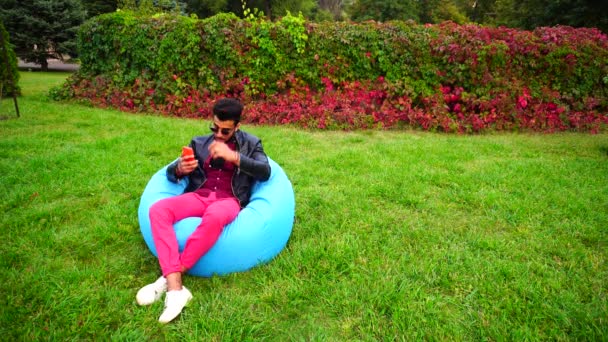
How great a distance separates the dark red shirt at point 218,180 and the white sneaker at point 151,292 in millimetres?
807

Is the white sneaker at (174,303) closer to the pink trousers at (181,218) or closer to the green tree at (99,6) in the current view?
the pink trousers at (181,218)

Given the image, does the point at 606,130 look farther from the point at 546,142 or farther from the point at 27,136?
the point at 27,136

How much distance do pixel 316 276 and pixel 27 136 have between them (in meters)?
5.59

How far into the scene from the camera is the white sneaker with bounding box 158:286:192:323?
2.22 metres

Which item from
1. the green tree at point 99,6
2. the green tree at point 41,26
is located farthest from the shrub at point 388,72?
the green tree at point 99,6

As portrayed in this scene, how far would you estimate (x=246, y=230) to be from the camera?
2619 millimetres

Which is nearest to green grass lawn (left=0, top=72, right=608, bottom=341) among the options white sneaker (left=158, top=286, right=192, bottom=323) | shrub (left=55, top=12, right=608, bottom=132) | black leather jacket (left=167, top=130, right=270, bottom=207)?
white sneaker (left=158, top=286, right=192, bottom=323)

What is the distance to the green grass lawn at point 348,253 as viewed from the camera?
→ 2.23 meters

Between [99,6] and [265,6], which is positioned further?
[265,6]

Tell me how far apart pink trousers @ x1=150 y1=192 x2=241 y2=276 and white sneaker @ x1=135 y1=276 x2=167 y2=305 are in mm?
100

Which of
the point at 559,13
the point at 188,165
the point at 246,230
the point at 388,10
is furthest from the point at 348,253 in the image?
the point at 388,10

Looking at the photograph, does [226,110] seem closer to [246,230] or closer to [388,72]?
[246,230]

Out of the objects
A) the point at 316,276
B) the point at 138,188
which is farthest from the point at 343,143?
the point at 316,276

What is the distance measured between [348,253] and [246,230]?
0.90 meters
